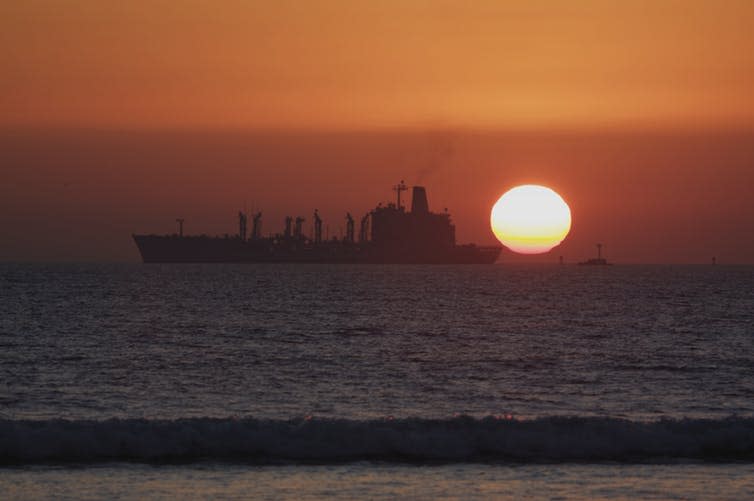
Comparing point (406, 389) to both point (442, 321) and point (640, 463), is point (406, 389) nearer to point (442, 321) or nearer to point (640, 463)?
point (640, 463)

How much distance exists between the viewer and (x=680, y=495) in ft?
47.3

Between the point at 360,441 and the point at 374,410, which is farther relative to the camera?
the point at 374,410

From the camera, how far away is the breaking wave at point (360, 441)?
57.1 feet

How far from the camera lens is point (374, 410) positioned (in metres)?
24.1

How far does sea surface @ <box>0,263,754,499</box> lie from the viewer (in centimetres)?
1554

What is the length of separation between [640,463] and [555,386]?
40.7 feet

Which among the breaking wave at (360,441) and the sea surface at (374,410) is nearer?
the sea surface at (374,410)

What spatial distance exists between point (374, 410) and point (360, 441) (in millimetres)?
5780

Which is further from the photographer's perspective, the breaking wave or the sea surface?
the breaking wave

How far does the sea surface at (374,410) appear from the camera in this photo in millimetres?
15539

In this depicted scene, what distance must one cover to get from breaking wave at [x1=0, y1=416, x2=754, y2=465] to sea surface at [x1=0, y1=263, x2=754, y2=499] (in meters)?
0.04

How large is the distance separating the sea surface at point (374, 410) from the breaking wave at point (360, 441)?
39 mm

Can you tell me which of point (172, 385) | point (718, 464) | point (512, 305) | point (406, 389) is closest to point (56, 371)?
point (172, 385)

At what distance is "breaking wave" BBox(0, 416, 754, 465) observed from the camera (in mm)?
17406
